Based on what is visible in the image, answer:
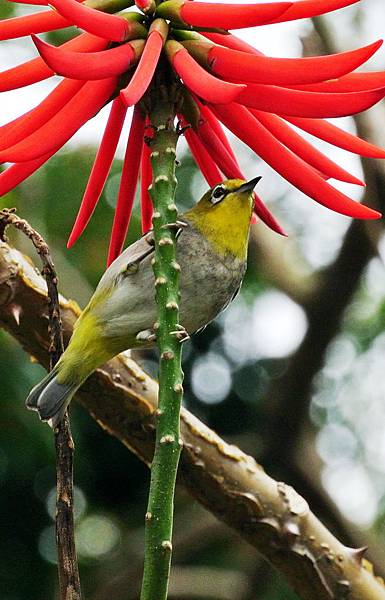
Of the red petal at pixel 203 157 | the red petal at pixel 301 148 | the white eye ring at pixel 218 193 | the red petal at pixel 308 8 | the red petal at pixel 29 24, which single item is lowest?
the red petal at pixel 301 148

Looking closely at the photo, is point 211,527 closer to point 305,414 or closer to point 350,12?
point 305,414

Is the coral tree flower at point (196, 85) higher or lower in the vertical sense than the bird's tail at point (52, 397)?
higher

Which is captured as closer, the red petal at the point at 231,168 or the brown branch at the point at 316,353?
the red petal at the point at 231,168

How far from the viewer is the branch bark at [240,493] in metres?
1.50

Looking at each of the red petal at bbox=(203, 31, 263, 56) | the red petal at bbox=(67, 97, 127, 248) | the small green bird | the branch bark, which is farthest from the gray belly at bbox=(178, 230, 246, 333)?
the branch bark

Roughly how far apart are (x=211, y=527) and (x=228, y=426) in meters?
0.31

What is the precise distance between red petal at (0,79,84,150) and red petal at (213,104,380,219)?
0.47ft

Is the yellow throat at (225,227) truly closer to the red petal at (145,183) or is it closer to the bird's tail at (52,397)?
the red petal at (145,183)

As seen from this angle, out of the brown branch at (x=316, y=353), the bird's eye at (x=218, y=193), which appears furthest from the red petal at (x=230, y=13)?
the brown branch at (x=316, y=353)

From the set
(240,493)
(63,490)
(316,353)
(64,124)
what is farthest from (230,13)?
(316,353)

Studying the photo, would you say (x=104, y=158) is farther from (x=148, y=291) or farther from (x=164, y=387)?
(x=164, y=387)

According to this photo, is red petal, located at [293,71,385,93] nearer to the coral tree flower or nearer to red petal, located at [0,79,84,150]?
the coral tree flower

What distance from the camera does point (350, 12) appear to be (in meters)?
A: 2.80

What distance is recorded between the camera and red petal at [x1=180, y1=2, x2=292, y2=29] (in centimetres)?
77
